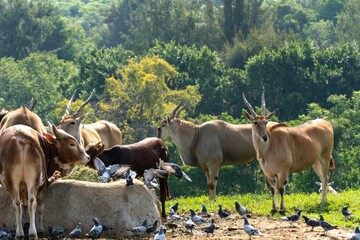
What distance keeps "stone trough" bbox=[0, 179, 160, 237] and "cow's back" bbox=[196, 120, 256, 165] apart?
8969 mm

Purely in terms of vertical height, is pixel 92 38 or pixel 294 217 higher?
pixel 294 217

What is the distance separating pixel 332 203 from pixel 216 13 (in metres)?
86.8

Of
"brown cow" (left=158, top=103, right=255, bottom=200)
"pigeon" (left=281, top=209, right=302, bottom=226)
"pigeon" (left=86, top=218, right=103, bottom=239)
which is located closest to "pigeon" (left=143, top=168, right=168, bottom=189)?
"pigeon" (left=86, top=218, right=103, bottom=239)

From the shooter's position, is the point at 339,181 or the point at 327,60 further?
the point at 327,60

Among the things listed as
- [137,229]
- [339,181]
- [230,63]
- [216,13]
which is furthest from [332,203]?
[216,13]

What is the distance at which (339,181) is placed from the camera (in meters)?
50.2

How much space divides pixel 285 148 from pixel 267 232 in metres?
3.79

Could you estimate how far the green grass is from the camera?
21344 mm

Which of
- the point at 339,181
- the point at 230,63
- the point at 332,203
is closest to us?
the point at 332,203

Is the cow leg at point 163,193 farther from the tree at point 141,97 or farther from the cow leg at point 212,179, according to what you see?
the tree at point 141,97

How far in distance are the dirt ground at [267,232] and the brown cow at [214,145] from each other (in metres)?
6.83

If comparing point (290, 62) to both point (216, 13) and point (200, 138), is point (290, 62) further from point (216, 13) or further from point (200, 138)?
point (200, 138)

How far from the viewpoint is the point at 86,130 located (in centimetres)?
2661

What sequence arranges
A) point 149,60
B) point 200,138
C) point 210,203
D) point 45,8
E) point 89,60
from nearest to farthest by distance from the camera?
1. point 210,203
2. point 200,138
3. point 149,60
4. point 89,60
5. point 45,8
